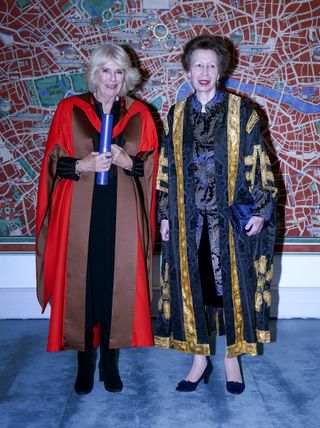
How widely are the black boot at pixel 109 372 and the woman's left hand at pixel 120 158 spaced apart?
34.3 inches

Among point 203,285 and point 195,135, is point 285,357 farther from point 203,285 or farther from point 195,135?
point 195,135

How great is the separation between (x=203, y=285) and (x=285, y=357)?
0.84 meters

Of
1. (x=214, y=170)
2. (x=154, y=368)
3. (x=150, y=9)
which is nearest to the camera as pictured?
(x=214, y=170)

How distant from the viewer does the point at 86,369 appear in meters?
2.61

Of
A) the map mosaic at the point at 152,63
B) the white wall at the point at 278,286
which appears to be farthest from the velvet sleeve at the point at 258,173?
the white wall at the point at 278,286

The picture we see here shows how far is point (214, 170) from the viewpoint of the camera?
2.40 m

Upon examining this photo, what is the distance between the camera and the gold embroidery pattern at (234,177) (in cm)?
241

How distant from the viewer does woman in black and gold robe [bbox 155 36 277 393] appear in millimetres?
2408

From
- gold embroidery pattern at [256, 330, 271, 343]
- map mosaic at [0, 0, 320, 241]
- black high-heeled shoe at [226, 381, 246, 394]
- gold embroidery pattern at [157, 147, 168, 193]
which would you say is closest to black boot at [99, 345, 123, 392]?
black high-heeled shoe at [226, 381, 246, 394]

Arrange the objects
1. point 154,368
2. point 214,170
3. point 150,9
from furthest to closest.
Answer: point 150,9, point 154,368, point 214,170

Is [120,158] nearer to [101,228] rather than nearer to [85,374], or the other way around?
[101,228]

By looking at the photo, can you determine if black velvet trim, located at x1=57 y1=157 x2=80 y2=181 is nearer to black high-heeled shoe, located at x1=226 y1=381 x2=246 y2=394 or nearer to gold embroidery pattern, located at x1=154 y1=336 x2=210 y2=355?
gold embroidery pattern, located at x1=154 y1=336 x2=210 y2=355

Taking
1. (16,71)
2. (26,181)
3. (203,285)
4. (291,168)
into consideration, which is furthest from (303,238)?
(16,71)

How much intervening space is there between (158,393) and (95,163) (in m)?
1.10
